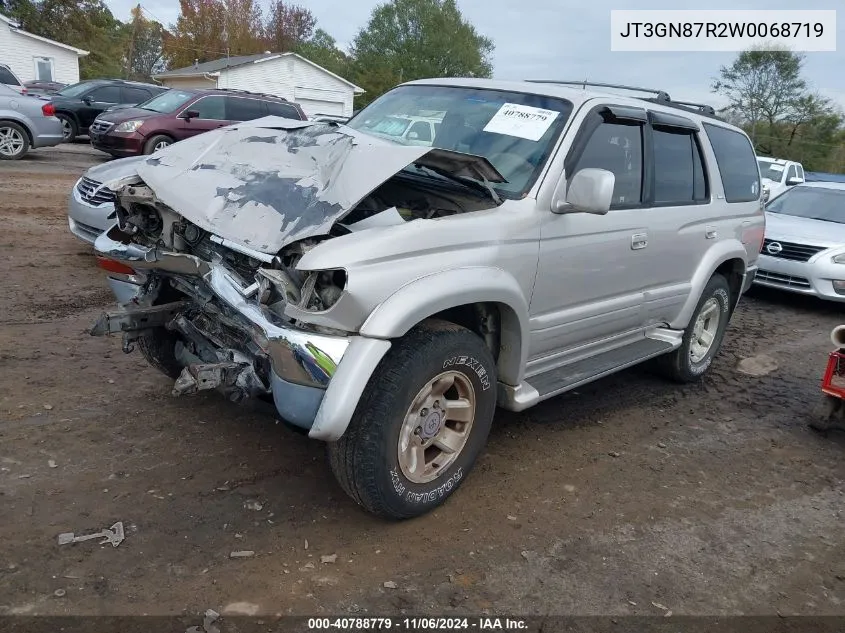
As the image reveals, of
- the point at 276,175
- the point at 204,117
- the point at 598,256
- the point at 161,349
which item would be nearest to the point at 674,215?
the point at 598,256

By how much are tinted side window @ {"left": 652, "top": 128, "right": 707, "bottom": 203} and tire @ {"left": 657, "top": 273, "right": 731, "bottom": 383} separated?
80 cm

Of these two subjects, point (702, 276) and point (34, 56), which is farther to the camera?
point (34, 56)

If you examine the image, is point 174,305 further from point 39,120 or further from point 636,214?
point 39,120

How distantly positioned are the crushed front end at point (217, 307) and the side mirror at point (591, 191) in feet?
4.49

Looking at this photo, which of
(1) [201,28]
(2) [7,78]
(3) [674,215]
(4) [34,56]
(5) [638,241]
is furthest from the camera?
(1) [201,28]

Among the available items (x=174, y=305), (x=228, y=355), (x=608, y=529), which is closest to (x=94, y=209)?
(x=174, y=305)

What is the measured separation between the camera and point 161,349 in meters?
4.27

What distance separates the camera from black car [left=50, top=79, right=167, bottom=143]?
18.4 m

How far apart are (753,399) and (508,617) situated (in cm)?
351

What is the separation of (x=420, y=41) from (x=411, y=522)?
6242cm

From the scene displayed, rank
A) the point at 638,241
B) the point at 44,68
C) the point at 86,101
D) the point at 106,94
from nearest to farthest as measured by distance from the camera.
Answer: the point at 638,241, the point at 86,101, the point at 106,94, the point at 44,68

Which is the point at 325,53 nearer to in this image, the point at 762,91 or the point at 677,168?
the point at 762,91

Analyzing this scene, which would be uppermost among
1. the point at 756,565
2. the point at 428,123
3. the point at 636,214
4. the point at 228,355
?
the point at 428,123

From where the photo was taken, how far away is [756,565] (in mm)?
3330
